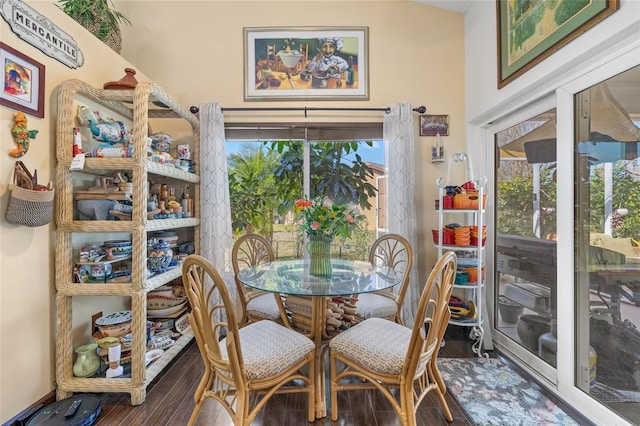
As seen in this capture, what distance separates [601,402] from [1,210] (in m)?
3.30

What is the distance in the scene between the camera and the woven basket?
1.41 metres

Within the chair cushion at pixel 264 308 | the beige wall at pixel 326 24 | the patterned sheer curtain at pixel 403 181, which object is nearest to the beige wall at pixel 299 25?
the beige wall at pixel 326 24

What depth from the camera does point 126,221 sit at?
5.76ft

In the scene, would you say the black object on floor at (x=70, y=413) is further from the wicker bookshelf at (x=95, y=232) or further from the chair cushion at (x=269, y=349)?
the chair cushion at (x=269, y=349)

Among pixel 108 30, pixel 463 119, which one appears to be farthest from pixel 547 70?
pixel 108 30

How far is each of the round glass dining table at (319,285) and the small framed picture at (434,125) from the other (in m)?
1.53

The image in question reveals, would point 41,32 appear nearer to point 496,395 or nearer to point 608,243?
point 608,243

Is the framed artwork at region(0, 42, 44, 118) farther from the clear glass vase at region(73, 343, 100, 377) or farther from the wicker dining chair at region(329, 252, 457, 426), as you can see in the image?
the wicker dining chair at region(329, 252, 457, 426)

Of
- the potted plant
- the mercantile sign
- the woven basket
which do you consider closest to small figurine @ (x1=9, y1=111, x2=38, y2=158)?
the woven basket

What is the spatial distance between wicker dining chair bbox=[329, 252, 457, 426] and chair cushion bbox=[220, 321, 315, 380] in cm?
20

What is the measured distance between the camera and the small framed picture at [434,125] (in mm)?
2777

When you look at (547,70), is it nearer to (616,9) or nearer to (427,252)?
(616,9)

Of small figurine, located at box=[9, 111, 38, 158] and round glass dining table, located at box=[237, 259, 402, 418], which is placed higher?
small figurine, located at box=[9, 111, 38, 158]

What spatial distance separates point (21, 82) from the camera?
150 cm
